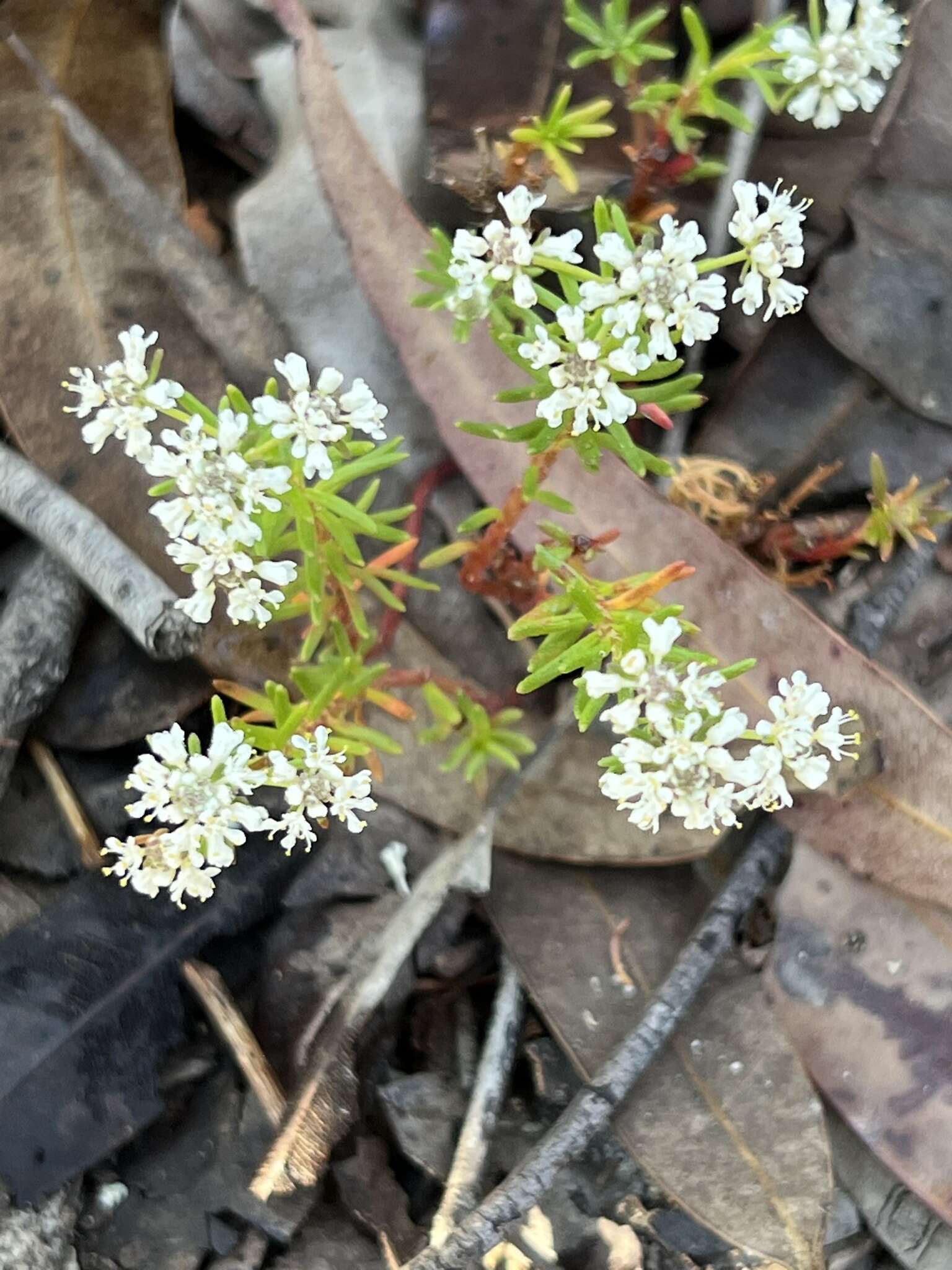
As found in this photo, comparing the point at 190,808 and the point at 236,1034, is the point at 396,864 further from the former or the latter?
the point at 190,808

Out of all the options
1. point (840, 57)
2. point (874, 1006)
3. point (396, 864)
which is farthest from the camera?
point (396, 864)

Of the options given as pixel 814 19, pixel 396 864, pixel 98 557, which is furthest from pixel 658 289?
pixel 396 864

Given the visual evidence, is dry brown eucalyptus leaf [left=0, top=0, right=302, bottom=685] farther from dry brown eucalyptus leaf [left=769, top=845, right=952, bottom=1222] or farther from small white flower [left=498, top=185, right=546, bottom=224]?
dry brown eucalyptus leaf [left=769, top=845, right=952, bottom=1222]

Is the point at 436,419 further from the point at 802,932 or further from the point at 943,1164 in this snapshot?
the point at 943,1164

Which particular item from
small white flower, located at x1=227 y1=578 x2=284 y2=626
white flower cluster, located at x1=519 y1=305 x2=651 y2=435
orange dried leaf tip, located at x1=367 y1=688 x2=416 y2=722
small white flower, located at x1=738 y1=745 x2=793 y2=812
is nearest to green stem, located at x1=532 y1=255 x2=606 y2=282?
white flower cluster, located at x1=519 y1=305 x2=651 y2=435

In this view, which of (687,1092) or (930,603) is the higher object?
(930,603)

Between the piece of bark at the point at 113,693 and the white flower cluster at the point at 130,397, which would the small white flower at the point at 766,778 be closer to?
the white flower cluster at the point at 130,397

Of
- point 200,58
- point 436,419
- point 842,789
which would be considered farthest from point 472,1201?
point 200,58
